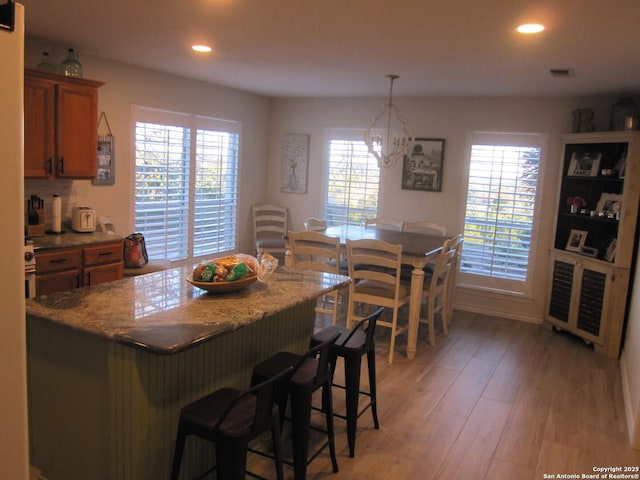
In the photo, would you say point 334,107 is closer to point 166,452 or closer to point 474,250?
point 474,250

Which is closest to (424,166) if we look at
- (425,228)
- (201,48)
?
(425,228)

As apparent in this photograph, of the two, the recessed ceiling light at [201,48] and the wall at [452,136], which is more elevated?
the recessed ceiling light at [201,48]

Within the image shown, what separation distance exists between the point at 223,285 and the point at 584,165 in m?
4.22

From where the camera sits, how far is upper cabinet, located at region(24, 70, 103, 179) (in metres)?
3.90

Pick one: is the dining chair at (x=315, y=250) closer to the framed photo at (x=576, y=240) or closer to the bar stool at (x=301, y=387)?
the bar stool at (x=301, y=387)

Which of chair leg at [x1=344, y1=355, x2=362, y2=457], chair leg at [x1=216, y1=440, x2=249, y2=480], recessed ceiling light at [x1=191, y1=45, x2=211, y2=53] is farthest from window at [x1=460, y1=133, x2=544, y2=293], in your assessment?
chair leg at [x1=216, y1=440, x2=249, y2=480]

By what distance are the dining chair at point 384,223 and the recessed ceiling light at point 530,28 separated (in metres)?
3.05

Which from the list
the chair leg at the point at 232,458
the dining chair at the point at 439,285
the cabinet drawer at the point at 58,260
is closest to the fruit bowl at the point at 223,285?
the chair leg at the point at 232,458

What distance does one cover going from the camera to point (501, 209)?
5781 mm

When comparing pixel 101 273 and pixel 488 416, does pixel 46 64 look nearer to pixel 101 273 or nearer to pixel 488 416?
pixel 101 273

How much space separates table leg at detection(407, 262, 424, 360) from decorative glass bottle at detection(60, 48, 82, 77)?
3.15m

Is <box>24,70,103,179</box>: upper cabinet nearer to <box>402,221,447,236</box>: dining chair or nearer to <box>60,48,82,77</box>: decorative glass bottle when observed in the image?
<box>60,48,82,77</box>: decorative glass bottle

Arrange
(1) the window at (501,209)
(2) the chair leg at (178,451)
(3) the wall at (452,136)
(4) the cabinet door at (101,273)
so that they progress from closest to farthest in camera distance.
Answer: (2) the chair leg at (178,451) → (4) the cabinet door at (101,273) → (3) the wall at (452,136) → (1) the window at (501,209)

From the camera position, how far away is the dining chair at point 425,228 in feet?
18.8
